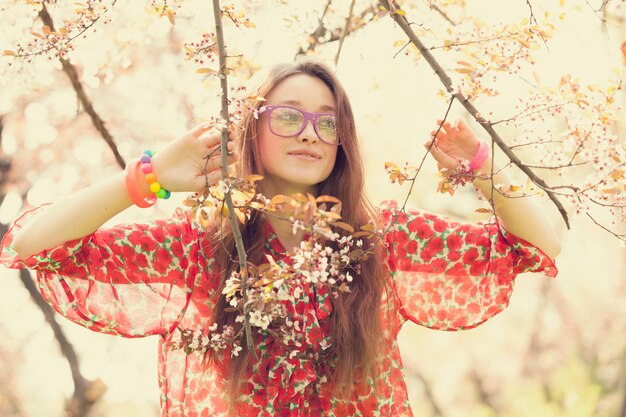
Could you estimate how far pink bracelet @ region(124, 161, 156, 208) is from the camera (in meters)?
1.77

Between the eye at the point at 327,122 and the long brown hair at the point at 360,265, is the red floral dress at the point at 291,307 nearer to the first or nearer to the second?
the long brown hair at the point at 360,265

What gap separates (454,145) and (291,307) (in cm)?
52

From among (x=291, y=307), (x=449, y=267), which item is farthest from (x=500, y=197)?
(x=291, y=307)

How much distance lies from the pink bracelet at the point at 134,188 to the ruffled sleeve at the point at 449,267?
1.85ft

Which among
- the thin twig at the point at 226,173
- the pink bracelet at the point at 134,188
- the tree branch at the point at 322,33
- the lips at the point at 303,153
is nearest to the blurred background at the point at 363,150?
the tree branch at the point at 322,33

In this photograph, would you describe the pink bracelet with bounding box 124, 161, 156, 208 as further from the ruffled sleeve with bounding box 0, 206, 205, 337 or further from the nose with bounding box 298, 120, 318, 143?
the nose with bounding box 298, 120, 318, 143

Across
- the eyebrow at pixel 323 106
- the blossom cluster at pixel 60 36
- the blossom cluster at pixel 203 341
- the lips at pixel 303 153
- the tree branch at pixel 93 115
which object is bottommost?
the blossom cluster at pixel 203 341

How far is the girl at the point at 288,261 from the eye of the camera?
1.88m

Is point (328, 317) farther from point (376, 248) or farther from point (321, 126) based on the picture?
point (321, 126)

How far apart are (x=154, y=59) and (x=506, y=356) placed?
373 centimetres

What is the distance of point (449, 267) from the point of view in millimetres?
2059

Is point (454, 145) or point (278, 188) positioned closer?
point (454, 145)

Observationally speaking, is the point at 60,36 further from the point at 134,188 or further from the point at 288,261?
the point at 288,261

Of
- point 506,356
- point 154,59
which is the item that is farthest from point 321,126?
point 506,356
